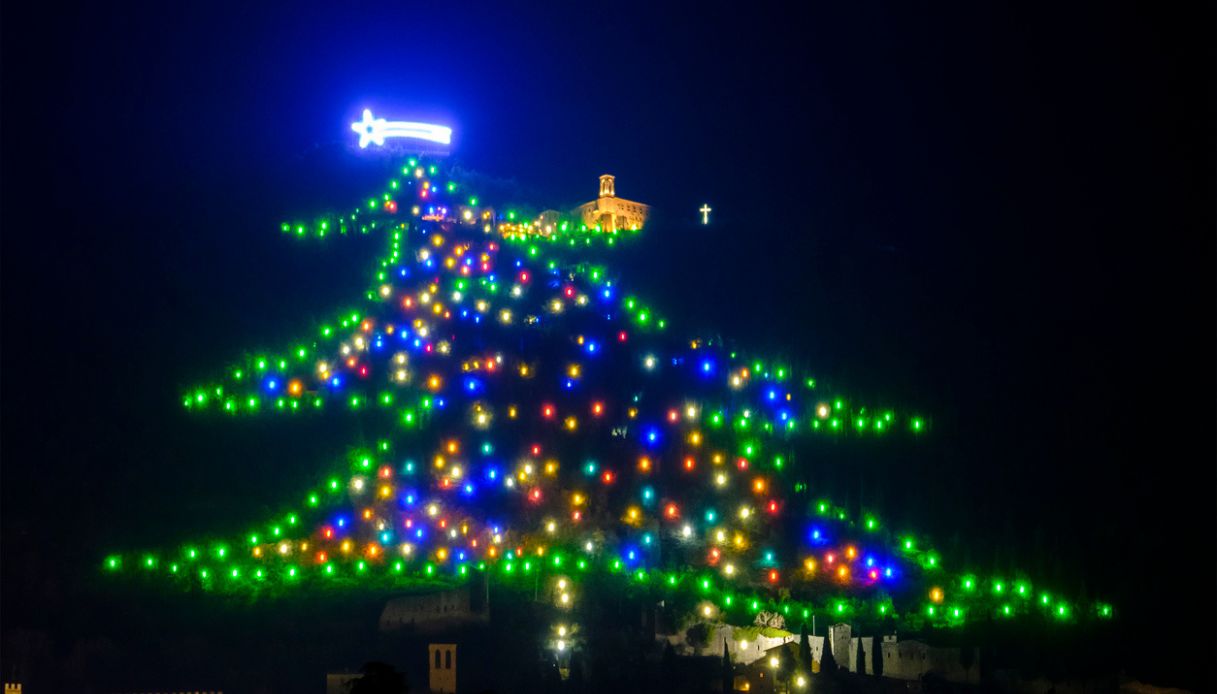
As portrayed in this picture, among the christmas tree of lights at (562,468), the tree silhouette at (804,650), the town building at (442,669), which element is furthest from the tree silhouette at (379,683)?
the christmas tree of lights at (562,468)

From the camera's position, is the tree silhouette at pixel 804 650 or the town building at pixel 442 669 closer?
the town building at pixel 442 669

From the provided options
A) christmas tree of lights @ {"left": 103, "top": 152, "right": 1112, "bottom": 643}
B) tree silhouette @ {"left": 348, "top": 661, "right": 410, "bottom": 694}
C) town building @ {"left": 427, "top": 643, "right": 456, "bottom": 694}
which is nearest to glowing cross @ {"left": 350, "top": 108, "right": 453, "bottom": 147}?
christmas tree of lights @ {"left": 103, "top": 152, "right": 1112, "bottom": 643}

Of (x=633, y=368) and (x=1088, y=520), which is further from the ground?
(x=633, y=368)

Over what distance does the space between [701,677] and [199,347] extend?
70.2 feet

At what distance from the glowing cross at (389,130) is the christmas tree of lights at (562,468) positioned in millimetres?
12960

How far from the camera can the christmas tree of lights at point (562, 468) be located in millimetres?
26141

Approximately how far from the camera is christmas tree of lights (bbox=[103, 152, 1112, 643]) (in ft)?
85.8

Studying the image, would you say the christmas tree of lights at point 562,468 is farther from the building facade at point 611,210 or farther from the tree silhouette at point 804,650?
the building facade at point 611,210

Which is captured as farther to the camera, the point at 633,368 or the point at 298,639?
the point at 633,368

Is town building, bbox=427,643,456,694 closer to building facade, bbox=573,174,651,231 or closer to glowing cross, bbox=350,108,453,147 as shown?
glowing cross, bbox=350,108,453,147

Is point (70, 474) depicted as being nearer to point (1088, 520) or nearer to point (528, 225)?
point (528, 225)

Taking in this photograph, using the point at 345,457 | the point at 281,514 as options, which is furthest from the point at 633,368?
the point at 281,514

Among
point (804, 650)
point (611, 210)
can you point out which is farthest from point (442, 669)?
point (611, 210)

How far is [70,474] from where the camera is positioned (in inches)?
1184
